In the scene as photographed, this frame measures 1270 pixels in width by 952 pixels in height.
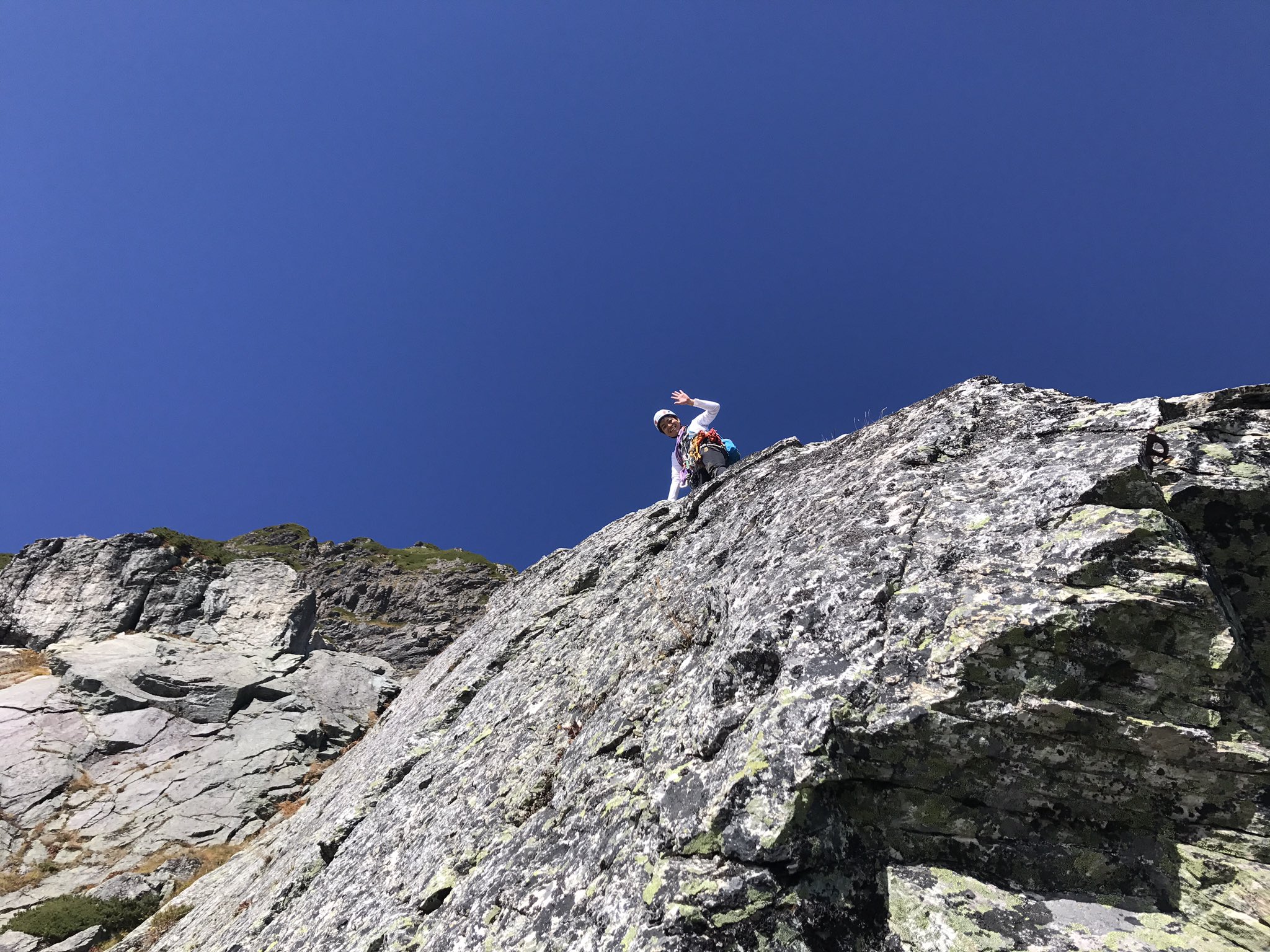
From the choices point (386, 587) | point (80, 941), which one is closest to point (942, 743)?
point (80, 941)

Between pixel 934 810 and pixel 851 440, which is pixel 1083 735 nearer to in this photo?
pixel 934 810

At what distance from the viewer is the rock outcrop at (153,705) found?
20938 millimetres

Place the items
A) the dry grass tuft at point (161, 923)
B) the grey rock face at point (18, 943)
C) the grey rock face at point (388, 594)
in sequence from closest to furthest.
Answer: the dry grass tuft at point (161, 923) < the grey rock face at point (18, 943) < the grey rock face at point (388, 594)

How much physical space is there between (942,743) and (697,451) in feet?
36.6

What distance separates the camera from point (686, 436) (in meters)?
16.6

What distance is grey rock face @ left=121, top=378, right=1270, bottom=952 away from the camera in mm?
4414

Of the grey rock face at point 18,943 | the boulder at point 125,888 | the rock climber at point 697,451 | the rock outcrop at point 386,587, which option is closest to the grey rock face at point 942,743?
the rock climber at point 697,451

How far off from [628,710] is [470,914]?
277cm

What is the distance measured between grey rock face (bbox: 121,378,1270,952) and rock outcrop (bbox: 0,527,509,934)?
1854 cm

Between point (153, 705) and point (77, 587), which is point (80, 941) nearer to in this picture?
point (153, 705)

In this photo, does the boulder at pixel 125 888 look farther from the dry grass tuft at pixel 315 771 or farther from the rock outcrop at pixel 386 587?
the rock outcrop at pixel 386 587

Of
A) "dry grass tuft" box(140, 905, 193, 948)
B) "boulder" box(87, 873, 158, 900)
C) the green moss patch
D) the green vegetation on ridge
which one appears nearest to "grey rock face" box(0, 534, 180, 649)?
"boulder" box(87, 873, 158, 900)

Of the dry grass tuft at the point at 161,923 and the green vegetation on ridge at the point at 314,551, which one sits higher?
the green vegetation on ridge at the point at 314,551

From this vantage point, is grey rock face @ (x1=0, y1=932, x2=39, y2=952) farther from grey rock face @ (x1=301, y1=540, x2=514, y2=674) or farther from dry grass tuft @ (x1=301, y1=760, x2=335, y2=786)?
grey rock face @ (x1=301, y1=540, x2=514, y2=674)
